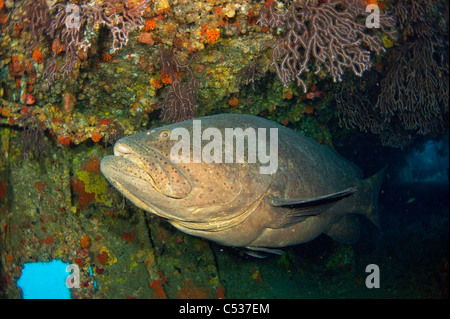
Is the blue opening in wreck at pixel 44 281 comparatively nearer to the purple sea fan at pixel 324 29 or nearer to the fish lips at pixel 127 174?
the fish lips at pixel 127 174

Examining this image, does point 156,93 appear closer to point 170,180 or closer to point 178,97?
point 178,97

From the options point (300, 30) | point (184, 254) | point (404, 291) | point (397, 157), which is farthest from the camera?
point (397, 157)

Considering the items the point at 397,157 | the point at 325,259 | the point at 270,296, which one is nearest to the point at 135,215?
the point at 270,296

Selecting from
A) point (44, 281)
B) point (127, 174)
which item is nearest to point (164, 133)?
point (127, 174)

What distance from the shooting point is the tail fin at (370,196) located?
4516 mm

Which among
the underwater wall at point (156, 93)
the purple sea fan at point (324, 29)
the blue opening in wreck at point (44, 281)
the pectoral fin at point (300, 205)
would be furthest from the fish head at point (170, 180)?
the blue opening in wreck at point (44, 281)

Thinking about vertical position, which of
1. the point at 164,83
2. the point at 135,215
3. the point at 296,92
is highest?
the point at 296,92

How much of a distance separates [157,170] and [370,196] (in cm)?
376

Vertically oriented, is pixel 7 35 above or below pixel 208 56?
above

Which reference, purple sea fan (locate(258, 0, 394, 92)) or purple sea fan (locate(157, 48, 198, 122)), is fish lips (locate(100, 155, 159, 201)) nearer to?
purple sea fan (locate(157, 48, 198, 122))

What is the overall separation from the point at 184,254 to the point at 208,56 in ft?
9.84

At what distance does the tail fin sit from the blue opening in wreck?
474cm

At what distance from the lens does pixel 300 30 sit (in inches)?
128

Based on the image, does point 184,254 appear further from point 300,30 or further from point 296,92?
point 300,30
